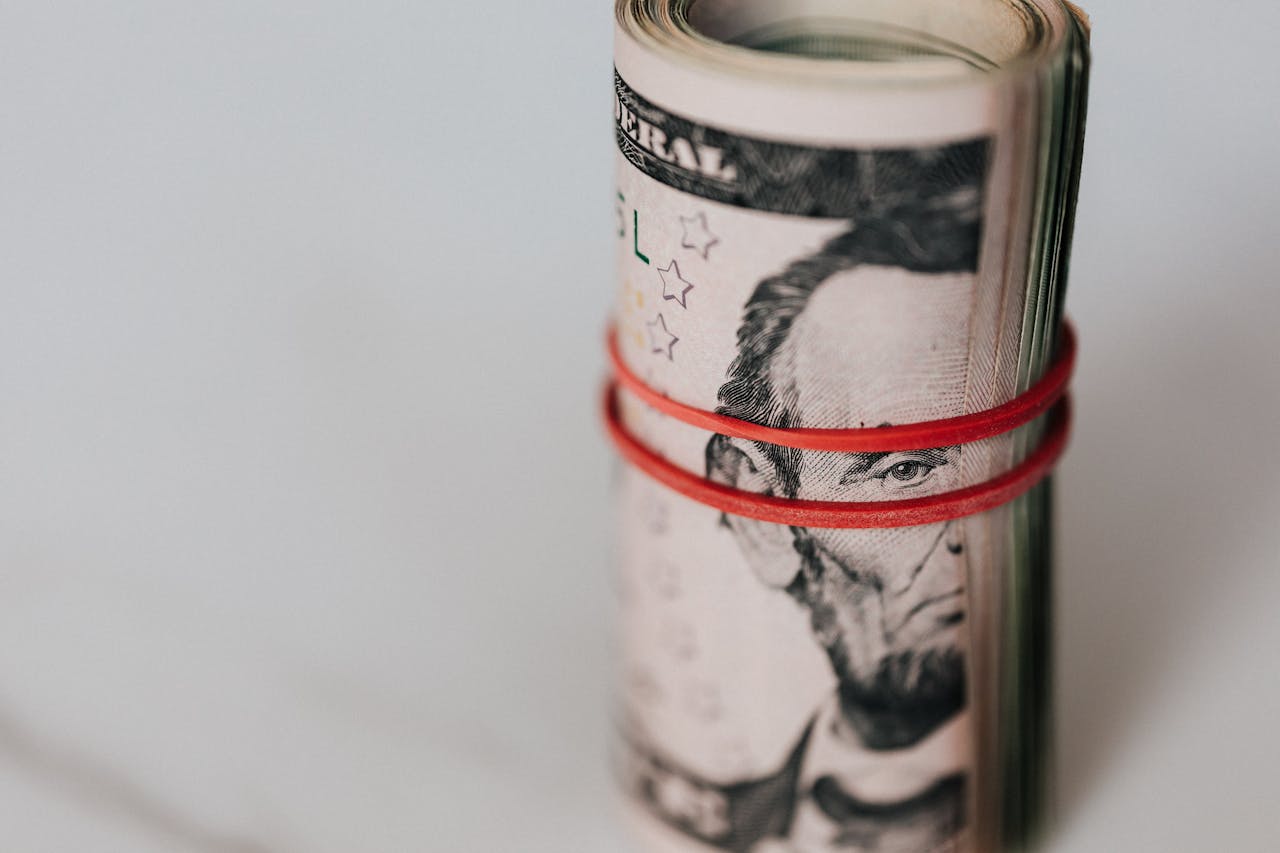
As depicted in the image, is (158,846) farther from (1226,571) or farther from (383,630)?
(1226,571)

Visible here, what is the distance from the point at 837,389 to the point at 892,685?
0.14 meters

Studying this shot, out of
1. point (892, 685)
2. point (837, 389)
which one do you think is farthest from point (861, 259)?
point (892, 685)

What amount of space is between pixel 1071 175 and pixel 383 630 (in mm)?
434

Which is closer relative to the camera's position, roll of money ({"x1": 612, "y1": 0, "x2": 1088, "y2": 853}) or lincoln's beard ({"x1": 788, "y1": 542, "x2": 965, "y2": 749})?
roll of money ({"x1": 612, "y1": 0, "x2": 1088, "y2": 853})

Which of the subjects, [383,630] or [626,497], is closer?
[626,497]

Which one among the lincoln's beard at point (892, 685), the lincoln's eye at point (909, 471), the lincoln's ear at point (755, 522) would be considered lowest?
the lincoln's beard at point (892, 685)

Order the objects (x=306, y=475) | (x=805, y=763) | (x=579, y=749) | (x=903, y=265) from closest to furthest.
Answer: (x=903, y=265)
(x=805, y=763)
(x=579, y=749)
(x=306, y=475)

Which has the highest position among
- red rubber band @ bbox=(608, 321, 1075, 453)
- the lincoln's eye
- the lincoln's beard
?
red rubber band @ bbox=(608, 321, 1075, 453)

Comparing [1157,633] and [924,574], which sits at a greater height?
[924,574]

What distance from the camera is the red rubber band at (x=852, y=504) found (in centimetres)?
59

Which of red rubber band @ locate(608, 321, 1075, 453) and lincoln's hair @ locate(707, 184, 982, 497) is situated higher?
lincoln's hair @ locate(707, 184, 982, 497)

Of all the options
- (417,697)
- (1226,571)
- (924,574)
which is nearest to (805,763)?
(924,574)

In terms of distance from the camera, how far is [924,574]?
24.4 inches

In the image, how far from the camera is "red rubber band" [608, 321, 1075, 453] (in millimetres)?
571
